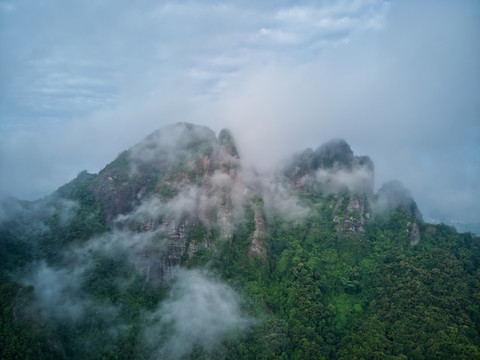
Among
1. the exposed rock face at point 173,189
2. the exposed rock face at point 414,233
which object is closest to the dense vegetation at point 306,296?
the exposed rock face at point 414,233

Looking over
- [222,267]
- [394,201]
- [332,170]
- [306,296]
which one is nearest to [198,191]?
[222,267]

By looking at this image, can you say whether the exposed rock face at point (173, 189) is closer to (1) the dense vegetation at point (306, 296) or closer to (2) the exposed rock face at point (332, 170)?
(1) the dense vegetation at point (306, 296)

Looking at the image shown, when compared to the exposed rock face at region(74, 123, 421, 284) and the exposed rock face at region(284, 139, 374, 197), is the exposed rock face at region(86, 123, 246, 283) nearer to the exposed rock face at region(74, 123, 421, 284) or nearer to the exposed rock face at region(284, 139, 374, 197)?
the exposed rock face at region(74, 123, 421, 284)

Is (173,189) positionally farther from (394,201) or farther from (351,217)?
(394,201)

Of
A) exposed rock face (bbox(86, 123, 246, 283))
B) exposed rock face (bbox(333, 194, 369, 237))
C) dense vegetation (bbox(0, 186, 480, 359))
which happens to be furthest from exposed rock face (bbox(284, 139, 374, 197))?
exposed rock face (bbox(86, 123, 246, 283))

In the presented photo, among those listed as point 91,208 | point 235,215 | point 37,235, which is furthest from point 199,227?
point 37,235

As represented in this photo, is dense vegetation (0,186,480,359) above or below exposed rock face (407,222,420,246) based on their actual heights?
below
